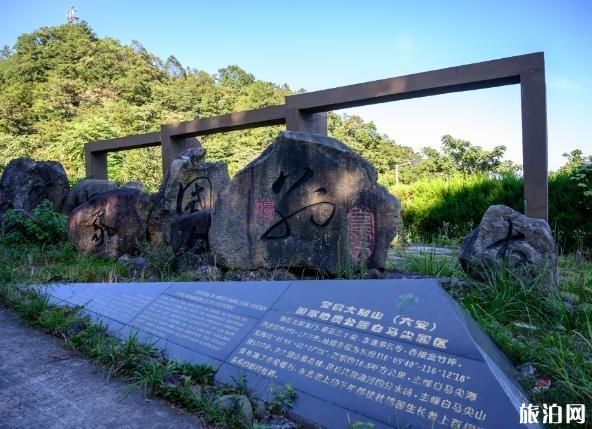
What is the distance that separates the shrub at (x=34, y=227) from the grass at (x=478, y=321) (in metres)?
1.71

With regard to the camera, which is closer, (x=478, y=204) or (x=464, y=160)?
(x=478, y=204)

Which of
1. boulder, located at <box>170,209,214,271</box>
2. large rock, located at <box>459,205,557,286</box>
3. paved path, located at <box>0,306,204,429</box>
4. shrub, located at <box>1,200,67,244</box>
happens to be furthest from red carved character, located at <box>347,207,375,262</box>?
shrub, located at <box>1,200,67,244</box>

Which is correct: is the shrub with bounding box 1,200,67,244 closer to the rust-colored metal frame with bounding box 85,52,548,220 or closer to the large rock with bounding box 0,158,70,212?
the large rock with bounding box 0,158,70,212

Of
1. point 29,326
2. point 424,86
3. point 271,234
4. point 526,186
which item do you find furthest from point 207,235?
point 526,186

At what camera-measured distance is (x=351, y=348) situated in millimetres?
2072

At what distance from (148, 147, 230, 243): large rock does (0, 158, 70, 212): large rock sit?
3.18m

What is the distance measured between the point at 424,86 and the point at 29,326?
553 centimetres

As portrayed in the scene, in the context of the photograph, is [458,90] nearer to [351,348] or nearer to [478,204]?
[478,204]

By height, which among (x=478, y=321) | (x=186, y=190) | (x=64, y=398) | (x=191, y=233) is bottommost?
(x=64, y=398)

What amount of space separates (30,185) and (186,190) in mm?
3781

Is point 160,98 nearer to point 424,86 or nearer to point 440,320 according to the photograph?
point 424,86

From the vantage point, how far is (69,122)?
2131 cm

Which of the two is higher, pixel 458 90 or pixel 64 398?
pixel 458 90

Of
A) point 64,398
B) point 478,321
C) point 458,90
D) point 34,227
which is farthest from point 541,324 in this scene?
point 34,227
